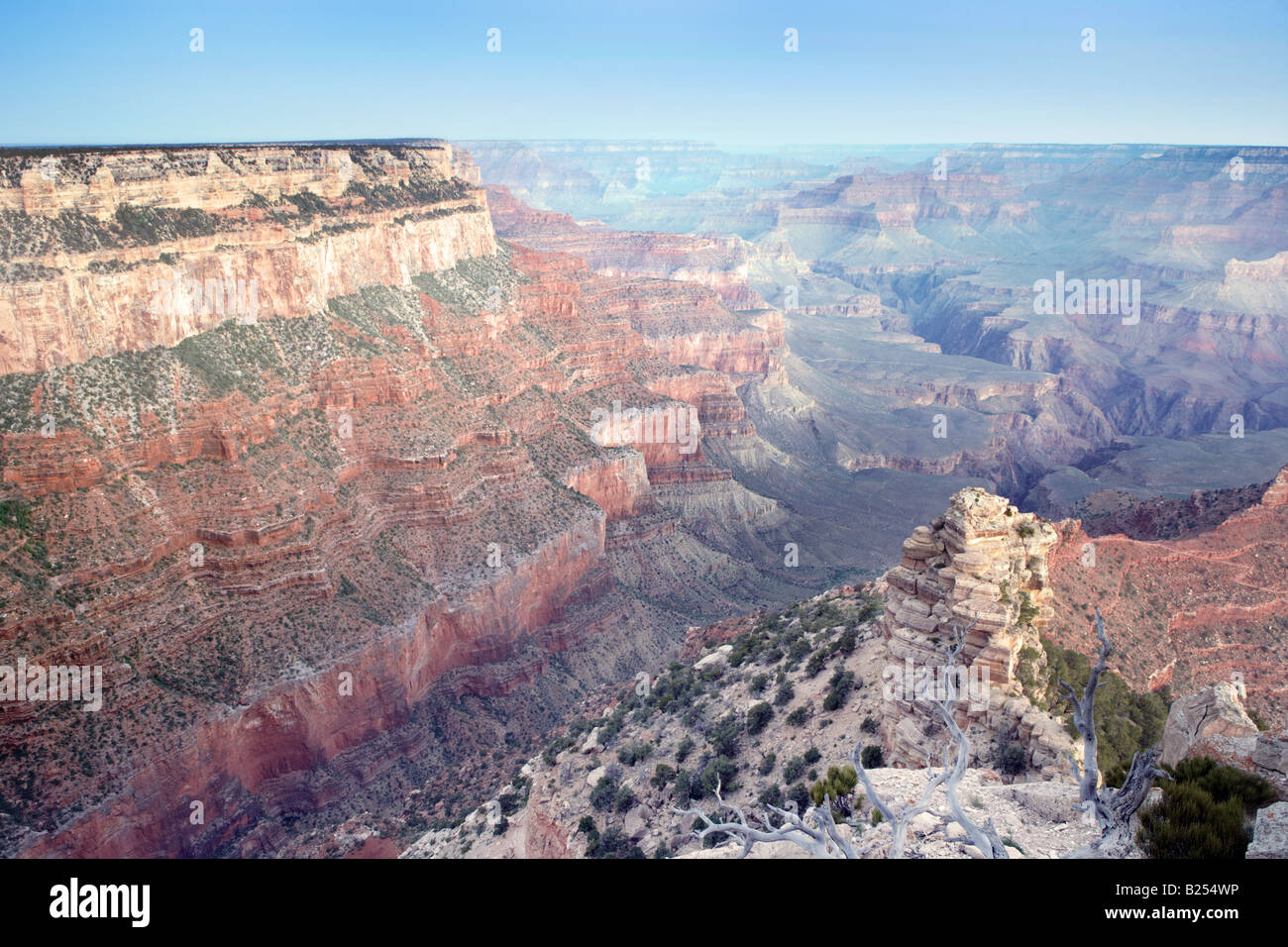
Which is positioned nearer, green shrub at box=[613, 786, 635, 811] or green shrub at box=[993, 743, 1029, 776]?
green shrub at box=[993, 743, 1029, 776]

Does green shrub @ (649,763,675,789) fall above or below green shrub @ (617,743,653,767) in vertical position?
above

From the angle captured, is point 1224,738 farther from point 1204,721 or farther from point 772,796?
point 772,796

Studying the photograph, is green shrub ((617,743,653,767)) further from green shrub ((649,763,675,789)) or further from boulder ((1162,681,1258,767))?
boulder ((1162,681,1258,767))

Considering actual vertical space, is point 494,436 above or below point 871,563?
above

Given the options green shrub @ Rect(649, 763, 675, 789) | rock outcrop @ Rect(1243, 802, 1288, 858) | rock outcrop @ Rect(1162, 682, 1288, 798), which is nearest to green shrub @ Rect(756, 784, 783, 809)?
green shrub @ Rect(649, 763, 675, 789)

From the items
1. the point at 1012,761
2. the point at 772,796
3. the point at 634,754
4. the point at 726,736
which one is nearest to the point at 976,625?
the point at 1012,761

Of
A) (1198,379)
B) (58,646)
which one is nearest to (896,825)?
(58,646)

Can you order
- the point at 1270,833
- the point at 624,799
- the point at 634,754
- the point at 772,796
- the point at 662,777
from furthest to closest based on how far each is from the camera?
the point at 634,754 → the point at 662,777 → the point at 624,799 → the point at 772,796 → the point at 1270,833

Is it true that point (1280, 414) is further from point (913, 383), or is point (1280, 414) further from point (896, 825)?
point (896, 825)
